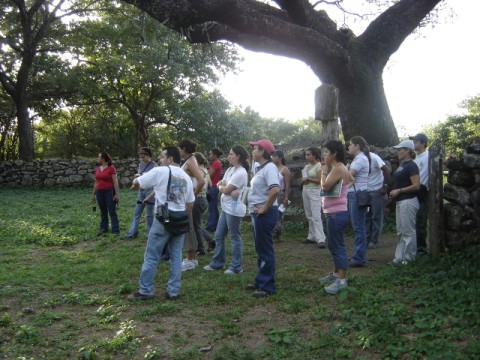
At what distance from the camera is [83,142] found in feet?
105

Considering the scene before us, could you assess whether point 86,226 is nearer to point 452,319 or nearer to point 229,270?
point 229,270

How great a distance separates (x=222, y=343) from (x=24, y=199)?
1358cm

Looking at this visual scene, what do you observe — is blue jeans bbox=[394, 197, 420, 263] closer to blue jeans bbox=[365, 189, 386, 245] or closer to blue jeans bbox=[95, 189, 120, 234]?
blue jeans bbox=[365, 189, 386, 245]

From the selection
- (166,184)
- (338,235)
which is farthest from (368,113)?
(166,184)

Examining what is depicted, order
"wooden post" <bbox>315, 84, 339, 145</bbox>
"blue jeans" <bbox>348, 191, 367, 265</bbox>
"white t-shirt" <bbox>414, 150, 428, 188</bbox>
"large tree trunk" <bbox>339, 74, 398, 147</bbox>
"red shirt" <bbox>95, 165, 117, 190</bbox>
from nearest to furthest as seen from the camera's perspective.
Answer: "blue jeans" <bbox>348, 191, 367, 265</bbox>
"white t-shirt" <bbox>414, 150, 428, 188</bbox>
"wooden post" <bbox>315, 84, 339, 145</bbox>
"red shirt" <bbox>95, 165, 117, 190</bbox>
"large tree trunk" <bbox>339, 74, 398, 147</bbox>

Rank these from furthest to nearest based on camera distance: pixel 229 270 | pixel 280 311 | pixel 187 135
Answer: pixel 187 135
pixel 229 270
pixel 280 311

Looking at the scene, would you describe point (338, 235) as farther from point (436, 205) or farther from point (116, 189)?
point (116, 189)

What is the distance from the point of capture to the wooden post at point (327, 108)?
350 inches

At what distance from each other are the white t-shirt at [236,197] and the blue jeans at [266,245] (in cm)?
74

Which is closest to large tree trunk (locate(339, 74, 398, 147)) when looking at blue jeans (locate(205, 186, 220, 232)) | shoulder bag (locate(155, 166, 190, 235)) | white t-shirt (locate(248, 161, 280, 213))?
blue jeans (locate(205, 186, 220, 232))

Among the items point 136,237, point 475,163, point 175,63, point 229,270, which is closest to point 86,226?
point 136,237

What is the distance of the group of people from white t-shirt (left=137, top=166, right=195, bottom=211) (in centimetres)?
1

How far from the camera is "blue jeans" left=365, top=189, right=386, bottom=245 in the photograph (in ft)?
25.0

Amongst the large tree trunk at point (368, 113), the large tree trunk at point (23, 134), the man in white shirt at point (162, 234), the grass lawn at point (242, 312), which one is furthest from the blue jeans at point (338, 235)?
the large tree trunk at point (23, 134)
